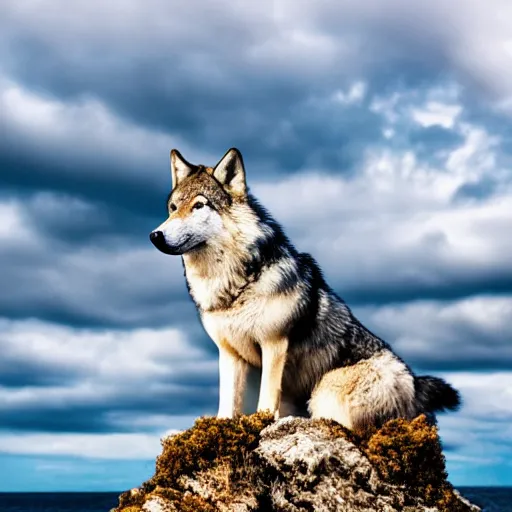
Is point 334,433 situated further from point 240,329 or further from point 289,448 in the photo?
point 240,329

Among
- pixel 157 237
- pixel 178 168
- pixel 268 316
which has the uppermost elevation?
pixel 178 168

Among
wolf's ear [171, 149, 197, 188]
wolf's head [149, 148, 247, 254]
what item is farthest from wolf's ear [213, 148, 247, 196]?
wolf's ear [171, 149, 197, 188]

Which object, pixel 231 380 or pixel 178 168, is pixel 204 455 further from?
pixel 178 168

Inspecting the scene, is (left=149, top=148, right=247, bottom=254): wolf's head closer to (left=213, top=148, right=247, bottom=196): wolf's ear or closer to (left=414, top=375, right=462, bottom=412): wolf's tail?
(left=213, top=148, right=247, bottom=196): wolf's ear

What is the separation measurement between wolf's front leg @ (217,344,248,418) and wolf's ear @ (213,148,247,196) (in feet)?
8.72

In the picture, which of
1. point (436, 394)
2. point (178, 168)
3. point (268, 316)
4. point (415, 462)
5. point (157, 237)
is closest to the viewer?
point (157, 237)

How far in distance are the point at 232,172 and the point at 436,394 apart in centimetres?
554

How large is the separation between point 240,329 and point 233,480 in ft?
7.95

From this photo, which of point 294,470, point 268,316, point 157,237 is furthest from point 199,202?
point 294,470

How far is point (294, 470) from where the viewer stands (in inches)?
498

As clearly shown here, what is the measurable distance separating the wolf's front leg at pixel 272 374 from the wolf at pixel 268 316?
16 millimetres

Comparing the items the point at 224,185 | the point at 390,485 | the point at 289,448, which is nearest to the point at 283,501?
the point at 289,448

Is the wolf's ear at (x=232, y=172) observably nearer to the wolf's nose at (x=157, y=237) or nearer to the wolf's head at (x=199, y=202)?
the wolf's head at (x=199, y=202)

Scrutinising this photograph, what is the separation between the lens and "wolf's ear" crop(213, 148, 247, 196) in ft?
44.6
